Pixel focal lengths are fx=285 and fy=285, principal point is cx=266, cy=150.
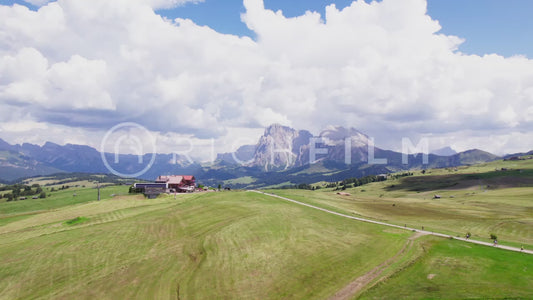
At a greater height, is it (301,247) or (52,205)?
(301,247)

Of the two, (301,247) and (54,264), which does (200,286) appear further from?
(54,264)

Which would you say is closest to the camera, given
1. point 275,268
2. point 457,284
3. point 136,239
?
point 457,284

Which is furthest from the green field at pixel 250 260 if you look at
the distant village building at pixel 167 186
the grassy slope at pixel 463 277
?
the distant village building at pixel 167 186

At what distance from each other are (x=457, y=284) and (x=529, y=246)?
31881mm

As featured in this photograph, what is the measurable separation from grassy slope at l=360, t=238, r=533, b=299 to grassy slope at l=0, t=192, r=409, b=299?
5.82 metres

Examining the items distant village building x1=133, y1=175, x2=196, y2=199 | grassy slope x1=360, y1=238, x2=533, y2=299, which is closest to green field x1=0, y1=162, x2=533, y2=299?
grassy slope x1=360, y1=238, x2=533, y2=299

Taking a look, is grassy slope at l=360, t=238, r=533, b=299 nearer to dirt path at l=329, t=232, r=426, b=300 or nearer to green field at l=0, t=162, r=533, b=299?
green field at l=0, t=162, r=533, b=299

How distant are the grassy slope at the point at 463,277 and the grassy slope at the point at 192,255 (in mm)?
5820

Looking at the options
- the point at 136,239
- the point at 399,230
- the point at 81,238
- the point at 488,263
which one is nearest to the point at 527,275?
the point at 488,263

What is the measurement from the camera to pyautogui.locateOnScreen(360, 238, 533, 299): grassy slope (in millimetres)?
33594

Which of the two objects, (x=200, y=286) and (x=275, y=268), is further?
(x=275, y=268)

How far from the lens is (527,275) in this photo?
3794 centimetres

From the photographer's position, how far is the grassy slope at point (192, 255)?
3709 centimetres

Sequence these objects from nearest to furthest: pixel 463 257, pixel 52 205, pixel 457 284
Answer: pixel 457 284, pixel 463 257, pixel 52 205
